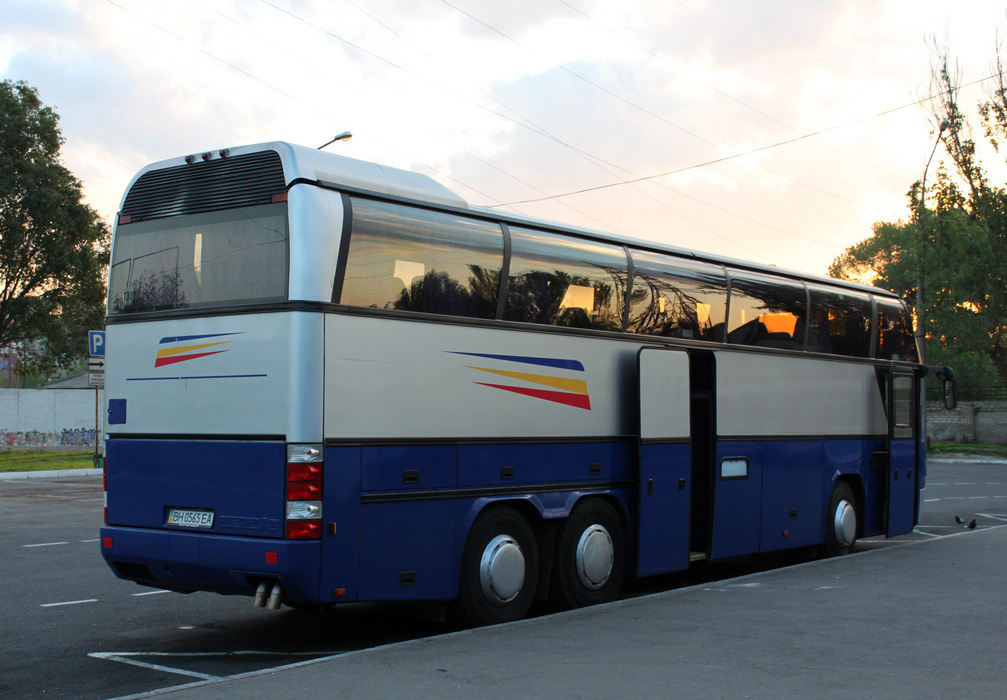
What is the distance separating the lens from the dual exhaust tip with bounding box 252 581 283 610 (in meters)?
7.49

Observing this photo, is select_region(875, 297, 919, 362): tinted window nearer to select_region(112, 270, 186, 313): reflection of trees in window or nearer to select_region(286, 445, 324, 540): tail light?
select_region(286, 445, 324, 540): tail light

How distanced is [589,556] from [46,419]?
38960 mm

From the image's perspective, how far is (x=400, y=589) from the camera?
8.09 m

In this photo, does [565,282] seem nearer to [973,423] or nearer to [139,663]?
[139,663]

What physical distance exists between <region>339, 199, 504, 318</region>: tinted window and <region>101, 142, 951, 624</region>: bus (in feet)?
0.06

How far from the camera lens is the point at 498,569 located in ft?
29.0

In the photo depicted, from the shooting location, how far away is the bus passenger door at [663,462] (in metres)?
10.6

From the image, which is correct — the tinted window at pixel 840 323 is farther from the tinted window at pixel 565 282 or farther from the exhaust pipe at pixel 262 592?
the exhaust pipe at pixel 262 592

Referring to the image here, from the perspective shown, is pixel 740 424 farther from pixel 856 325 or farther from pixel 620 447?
pixel 856 325

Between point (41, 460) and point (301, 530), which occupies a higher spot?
point (301, 530)

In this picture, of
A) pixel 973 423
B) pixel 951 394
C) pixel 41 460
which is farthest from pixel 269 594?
pixel 973 423

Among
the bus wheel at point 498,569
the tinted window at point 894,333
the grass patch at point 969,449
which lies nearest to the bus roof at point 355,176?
the bus wheel at point 498,569

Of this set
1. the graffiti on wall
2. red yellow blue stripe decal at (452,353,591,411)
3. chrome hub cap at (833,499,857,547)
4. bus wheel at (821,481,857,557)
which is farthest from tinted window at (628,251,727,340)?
the graffiti on wall

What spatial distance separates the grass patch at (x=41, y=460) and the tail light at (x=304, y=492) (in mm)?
26957
